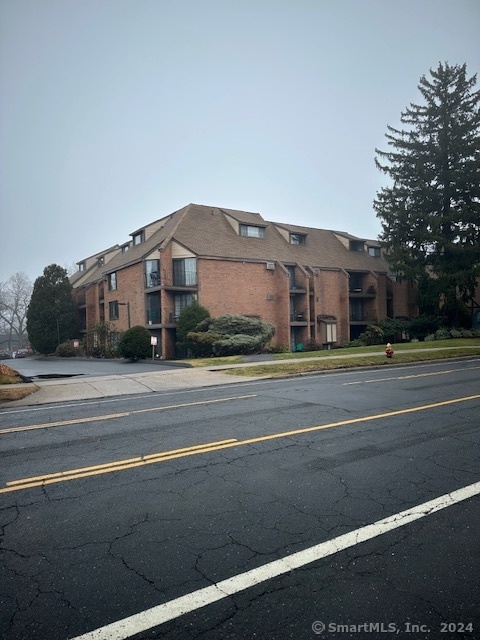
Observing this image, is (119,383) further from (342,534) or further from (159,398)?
(342,534)

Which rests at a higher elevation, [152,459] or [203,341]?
[203,341]

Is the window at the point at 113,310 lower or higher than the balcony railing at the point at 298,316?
higher

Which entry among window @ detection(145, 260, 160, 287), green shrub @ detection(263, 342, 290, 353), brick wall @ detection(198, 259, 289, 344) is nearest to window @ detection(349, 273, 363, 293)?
brick wall @ detection(198, 259, 289, 344)

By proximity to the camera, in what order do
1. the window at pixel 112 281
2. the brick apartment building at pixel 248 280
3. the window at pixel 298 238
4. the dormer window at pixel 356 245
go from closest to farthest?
the brick apartment building at pixel 248 280 < the window at pixel 112 281 < the window at pixel 298 238 < the dormer window at pixel 356 245

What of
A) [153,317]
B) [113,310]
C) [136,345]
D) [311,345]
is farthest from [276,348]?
[113,310]

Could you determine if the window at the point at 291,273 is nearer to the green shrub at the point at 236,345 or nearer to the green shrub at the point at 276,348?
the green shrub at the point at 276,348

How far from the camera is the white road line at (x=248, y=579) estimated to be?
2.42 m

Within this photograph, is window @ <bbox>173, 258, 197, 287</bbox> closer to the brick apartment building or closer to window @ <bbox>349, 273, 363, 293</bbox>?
the brick apartment building

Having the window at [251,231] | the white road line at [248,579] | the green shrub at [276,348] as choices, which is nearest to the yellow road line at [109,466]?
the white road line at [248,579]

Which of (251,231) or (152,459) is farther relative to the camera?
(251,231)

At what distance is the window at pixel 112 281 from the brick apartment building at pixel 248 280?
14 centimetres

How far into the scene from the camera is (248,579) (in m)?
2.82

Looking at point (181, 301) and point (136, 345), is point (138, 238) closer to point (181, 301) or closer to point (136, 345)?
point (181, 301)

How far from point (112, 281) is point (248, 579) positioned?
133 feet
